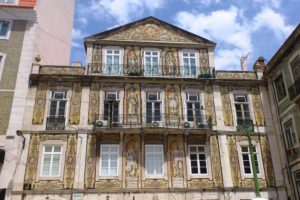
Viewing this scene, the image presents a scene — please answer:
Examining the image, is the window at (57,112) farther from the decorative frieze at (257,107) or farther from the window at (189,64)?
the decorative frieze at (257,107)

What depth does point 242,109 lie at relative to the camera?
66.0ft

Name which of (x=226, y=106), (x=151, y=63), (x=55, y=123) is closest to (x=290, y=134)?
(x=226, y=106)

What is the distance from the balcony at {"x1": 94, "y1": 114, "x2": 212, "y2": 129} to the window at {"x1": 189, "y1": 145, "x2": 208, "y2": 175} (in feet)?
3.95

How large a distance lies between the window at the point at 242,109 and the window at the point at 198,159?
2843 millimetres

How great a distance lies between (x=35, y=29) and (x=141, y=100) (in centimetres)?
792

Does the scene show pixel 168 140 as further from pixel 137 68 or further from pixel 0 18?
pixel 0 18

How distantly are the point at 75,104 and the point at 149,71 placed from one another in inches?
189

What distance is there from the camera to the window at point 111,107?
19125 mm

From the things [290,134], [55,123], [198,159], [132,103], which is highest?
[132,103]

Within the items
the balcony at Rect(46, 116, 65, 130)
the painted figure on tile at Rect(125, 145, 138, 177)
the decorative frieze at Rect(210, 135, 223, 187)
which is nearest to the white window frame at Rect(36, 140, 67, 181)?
the balcony at Rect(46, 116, 65, 130)

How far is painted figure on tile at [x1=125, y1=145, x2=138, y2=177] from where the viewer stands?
17.9 meters

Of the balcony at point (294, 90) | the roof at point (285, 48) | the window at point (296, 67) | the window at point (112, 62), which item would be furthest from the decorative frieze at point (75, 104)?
the window at point (296, 67)

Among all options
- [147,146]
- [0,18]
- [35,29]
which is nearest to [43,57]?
Result: [35,29]

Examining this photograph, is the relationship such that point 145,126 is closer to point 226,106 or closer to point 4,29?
point 226,106
